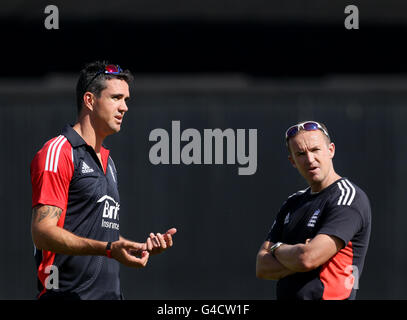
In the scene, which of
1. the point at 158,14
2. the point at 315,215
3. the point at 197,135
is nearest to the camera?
the point at 315,215

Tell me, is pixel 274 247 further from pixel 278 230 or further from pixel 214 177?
pixel 214 177

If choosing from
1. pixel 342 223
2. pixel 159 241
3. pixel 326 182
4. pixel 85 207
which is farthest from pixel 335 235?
pixel 85 207

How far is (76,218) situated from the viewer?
5.61m

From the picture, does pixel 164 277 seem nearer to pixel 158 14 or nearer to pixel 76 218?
pixel 158 14

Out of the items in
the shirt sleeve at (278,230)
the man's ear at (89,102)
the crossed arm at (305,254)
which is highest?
the man's ear at (89,102)

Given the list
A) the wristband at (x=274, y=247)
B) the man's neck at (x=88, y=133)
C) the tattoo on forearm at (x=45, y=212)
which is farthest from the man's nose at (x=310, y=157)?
the tattoo on forearm at (x=45, y=212)

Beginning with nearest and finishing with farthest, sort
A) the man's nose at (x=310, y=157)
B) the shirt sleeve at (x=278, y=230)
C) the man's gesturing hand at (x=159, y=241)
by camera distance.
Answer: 1. the man's gesturing hand at (x=159, y=241)
2. the man's nose at (x=310, y=157)
3. the shirt sleeve at (x=278, y=230)

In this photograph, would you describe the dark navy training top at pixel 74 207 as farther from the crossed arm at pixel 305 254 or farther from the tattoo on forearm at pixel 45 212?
the crossed arm at pixel 305 254

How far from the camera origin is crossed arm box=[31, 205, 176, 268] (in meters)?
5.26

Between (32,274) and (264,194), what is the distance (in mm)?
3876

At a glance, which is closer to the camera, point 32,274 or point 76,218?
point 76,218

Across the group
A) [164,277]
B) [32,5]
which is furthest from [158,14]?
[164,277]

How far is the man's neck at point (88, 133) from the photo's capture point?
5.93m

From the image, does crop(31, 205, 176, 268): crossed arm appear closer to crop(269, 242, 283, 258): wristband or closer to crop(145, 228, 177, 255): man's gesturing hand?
crop(145, 228, 177, 255): man's gesturing hand
